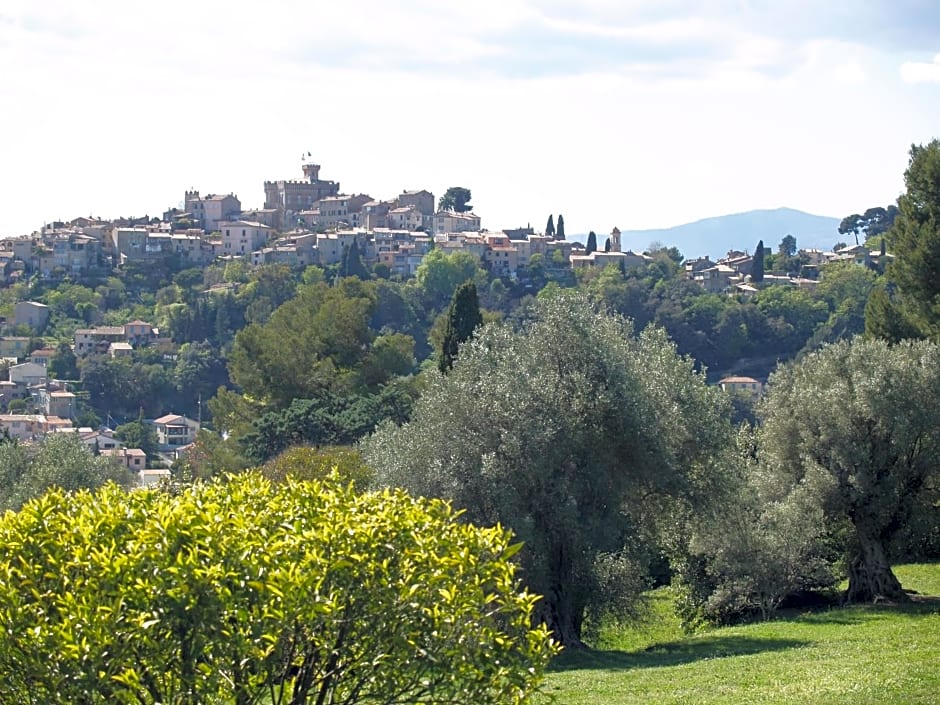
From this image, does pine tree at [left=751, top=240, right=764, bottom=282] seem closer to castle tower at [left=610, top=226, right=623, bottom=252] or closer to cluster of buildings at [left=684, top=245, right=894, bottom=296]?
cluster of buildings at [left=684, top=245, right=894, bottom=296]

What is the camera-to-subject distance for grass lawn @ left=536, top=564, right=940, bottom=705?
44.4ft

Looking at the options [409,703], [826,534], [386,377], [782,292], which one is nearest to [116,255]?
[782,292]

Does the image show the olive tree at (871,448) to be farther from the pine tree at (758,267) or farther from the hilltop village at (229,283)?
the pine tree at (758,267)

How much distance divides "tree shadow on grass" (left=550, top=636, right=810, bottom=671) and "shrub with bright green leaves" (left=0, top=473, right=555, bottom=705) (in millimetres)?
9638

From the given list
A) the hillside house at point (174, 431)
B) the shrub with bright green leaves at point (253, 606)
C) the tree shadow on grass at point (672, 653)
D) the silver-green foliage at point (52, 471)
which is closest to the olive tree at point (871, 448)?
the tree shadow on grass at point (672, 653)

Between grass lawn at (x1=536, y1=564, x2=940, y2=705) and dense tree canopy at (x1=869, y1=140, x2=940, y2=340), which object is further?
dense tree canopy at (x1=869, y1=140, x2=940, y2=340)

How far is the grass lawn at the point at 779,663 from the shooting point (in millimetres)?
13539

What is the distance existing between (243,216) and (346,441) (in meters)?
119

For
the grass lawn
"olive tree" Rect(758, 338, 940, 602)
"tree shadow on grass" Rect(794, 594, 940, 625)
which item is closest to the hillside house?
the grass lawn

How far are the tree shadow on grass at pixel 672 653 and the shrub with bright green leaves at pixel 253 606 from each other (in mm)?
9638

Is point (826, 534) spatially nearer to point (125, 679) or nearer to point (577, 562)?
point (577, 562)

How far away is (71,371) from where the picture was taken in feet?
357

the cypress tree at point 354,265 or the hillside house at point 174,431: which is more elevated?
the cypress tree at point 354,265

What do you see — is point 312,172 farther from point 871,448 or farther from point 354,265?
point 871,448
